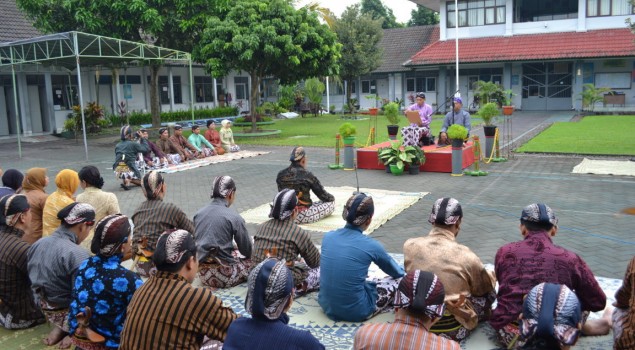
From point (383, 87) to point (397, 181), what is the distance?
2682cm

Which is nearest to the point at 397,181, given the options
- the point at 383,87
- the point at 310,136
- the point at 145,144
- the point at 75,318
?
the point at 145,144

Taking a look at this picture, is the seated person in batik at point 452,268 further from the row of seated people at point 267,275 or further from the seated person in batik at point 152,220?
the seated person in batik at point 152,220

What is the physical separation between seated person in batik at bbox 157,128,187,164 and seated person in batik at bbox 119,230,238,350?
12.0 metres

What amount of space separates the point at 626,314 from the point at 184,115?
2773 centimetres

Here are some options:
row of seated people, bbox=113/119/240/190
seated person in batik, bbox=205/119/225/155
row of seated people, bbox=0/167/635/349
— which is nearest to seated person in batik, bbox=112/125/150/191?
row of seated people, bbox=113/119/240/190

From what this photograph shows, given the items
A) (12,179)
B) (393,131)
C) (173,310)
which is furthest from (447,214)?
(393,131)

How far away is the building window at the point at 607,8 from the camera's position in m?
29.1

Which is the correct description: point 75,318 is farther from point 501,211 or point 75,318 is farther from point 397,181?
point 397,181

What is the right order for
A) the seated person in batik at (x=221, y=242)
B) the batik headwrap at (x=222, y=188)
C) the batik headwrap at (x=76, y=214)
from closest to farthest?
the batik headwrap at (x=76, y=214) < the seated person in batik at (x=221, y=242) < the batik headwrap at (x=222, y=188)

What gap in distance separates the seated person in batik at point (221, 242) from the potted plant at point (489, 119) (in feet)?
30.8

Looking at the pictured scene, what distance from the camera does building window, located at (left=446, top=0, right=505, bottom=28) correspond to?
3212 cm

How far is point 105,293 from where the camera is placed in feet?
12.6


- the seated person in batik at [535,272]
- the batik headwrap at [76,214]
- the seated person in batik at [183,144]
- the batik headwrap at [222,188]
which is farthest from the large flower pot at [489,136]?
the batik headwrap at [76,214]

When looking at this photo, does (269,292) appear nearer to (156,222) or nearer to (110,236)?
(110,236)
